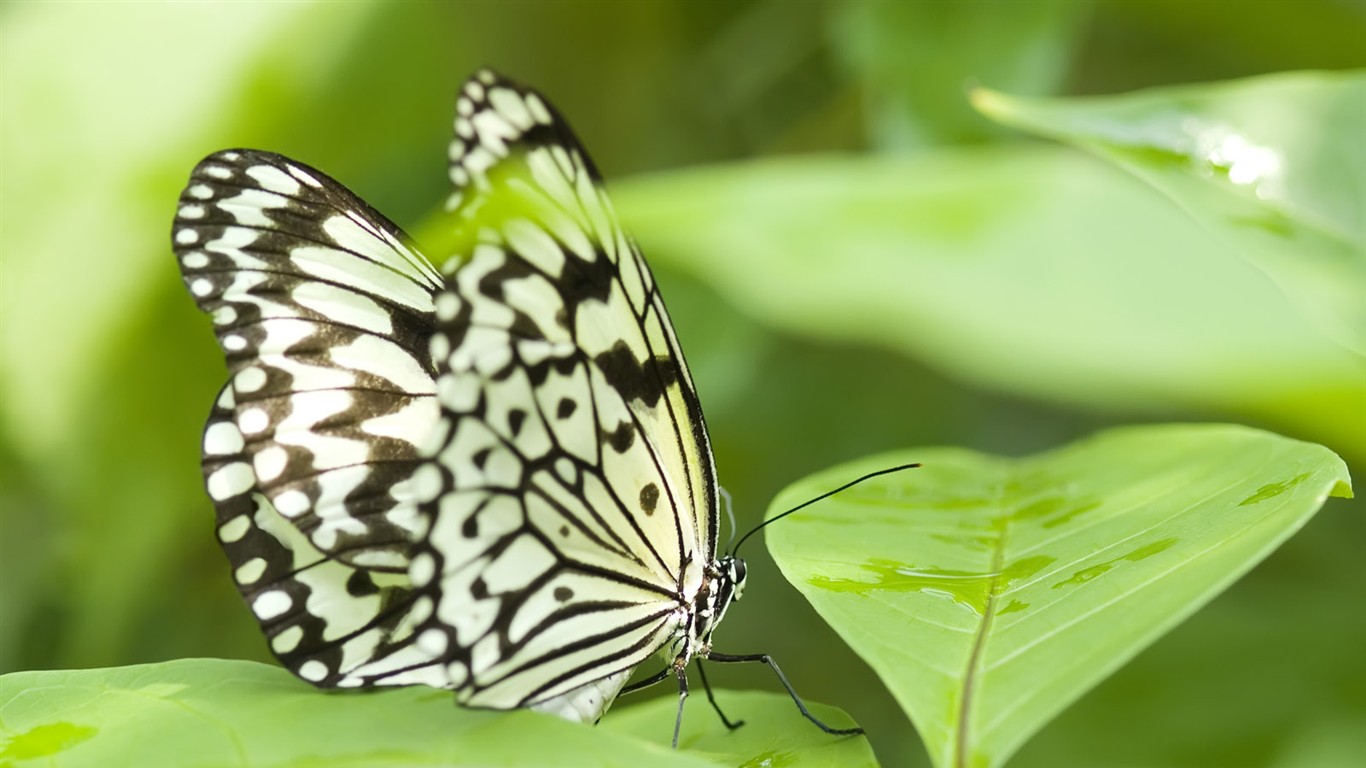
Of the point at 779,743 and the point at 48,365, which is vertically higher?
the point at 48,365

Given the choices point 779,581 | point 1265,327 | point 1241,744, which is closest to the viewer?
point 1265,327

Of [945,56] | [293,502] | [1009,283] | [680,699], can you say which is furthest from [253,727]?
[945,56]

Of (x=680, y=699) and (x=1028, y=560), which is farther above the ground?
(x=1028, y=560)

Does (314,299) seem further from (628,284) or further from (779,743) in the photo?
(779,743)

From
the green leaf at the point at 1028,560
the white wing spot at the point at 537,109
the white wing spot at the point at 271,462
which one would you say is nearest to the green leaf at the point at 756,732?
the green leaf at the point at 1028,560

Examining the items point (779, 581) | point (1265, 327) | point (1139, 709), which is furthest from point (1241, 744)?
point (779, 581)

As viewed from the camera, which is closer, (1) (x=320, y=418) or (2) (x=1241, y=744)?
(1) (x=320, y=418)

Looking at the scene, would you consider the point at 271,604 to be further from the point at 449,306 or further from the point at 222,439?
the point at 449,306

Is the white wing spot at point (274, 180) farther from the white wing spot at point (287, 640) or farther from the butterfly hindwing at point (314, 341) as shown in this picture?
the white wing spot at point (287, 640)
